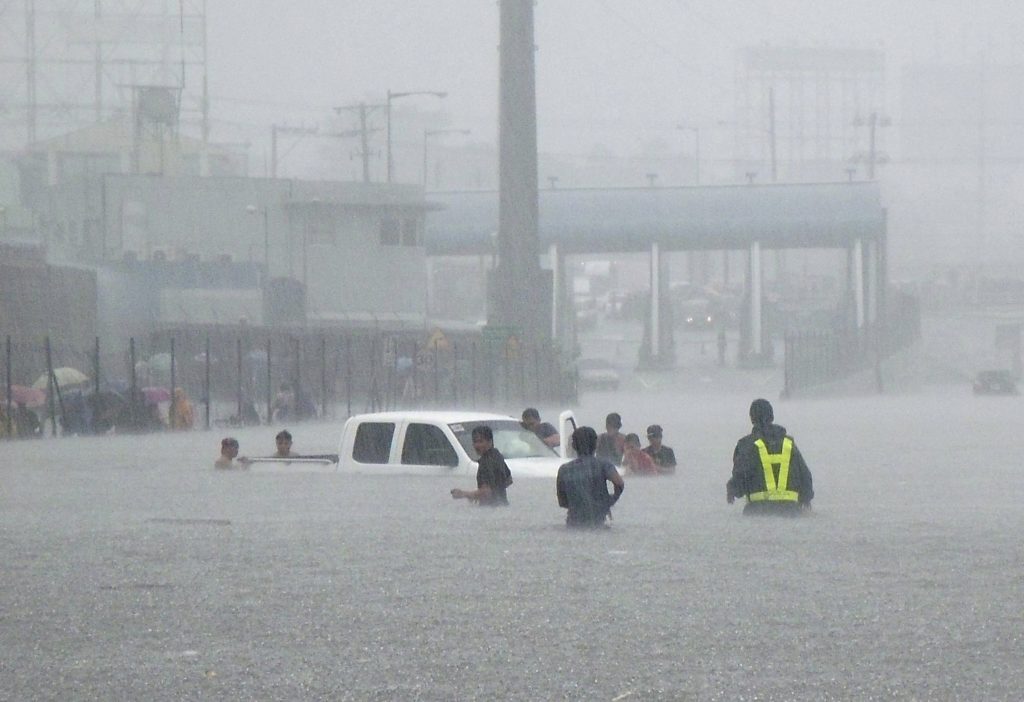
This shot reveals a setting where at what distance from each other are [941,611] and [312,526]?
22.8 feet

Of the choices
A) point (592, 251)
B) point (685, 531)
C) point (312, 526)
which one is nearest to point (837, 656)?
point (685, 531)

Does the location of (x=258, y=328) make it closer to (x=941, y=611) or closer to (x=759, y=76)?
(x=941, y=611)

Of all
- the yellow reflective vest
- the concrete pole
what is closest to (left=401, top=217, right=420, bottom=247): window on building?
the concrete pole

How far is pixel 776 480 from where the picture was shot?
1686cm

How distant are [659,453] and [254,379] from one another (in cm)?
2513

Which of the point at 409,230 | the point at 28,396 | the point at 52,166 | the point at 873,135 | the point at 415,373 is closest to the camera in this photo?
the point at 28,396

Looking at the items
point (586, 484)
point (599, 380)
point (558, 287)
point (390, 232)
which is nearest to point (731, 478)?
point (586, 484)

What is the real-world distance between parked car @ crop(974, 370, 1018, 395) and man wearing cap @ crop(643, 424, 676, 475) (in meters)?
54.8

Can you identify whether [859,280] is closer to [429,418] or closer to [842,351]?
[842,351]

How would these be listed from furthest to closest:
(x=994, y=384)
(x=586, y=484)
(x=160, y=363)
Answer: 1. (x=994, y=384)
2. (x=160, y=363)
3. (x=586, y=484)

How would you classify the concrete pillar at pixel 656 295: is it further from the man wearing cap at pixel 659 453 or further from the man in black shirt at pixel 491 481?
the man in black shirt at pixel 491 481

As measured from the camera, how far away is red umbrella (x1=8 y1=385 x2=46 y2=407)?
3503cm

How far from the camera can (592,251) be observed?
8506 centimetres

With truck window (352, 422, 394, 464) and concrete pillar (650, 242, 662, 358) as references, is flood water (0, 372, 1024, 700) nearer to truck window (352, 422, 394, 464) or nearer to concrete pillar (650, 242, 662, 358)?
truck window (352, 422, 394, 464)
